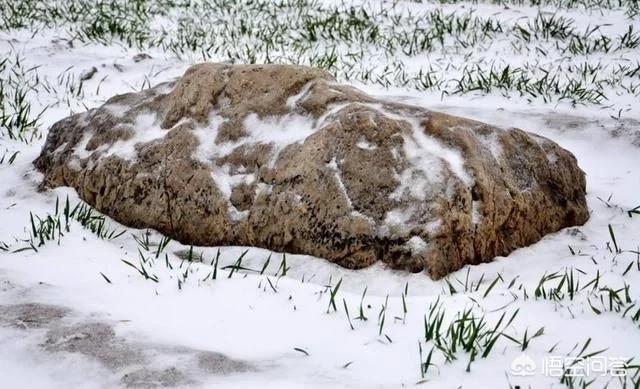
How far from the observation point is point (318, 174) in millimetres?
3453

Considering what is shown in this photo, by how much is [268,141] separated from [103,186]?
1.14 m

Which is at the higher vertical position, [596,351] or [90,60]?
[90,60]

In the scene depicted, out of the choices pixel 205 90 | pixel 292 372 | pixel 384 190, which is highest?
pixel 205 90

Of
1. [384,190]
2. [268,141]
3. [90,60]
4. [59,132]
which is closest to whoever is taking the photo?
[384,190]

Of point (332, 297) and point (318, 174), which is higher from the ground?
point (318, 174)

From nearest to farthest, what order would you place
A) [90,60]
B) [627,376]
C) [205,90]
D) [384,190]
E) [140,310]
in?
[627,376] < [140,310] < [384,190] < [205,90] < [90,60]

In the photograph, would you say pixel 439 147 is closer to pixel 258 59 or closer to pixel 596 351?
pixel 596 351

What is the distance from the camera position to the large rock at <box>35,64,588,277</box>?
3.28 meters

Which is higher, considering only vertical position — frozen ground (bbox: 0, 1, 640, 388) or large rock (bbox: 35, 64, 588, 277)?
large rock (bbox: 35, 64, 588, 277)

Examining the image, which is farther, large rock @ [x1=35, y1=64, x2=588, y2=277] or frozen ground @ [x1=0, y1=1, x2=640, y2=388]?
large rock @ [x1=35, y1=64, x2=588, y2=277]

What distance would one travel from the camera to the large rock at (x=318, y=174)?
328 centimetres

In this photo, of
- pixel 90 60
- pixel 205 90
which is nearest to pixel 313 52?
pixel 90 60

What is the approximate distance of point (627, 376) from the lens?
2244 mm

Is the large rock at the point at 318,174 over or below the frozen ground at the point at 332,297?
over
